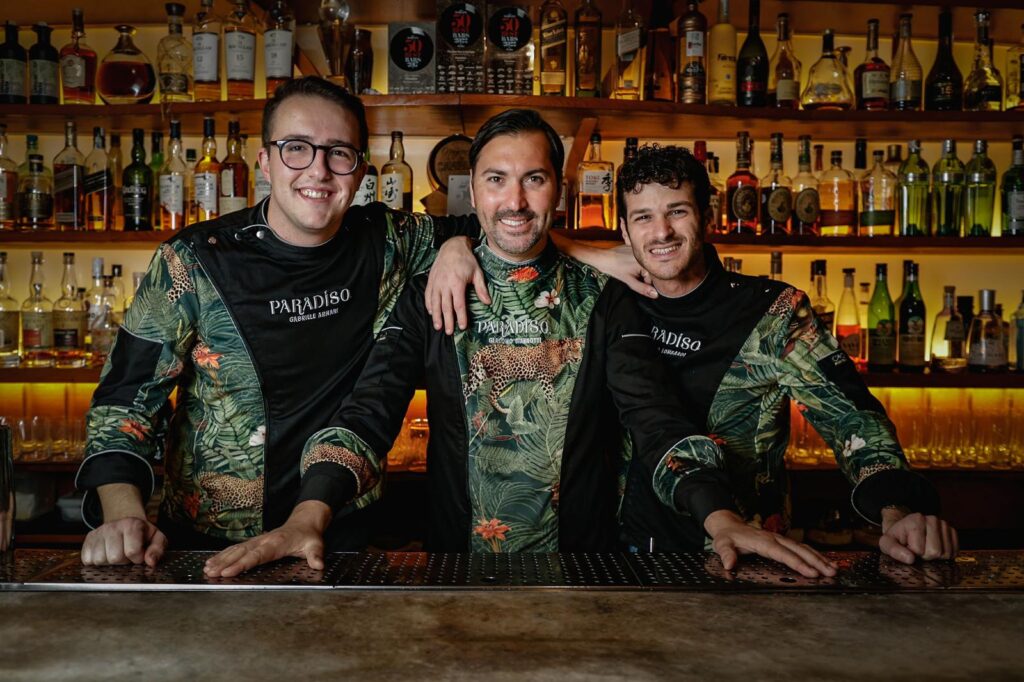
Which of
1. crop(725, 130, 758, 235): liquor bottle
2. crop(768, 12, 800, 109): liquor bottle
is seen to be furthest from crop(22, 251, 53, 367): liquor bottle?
crop(768, 12, 800, 109): liquor bottle

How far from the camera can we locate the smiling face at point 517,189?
181cm

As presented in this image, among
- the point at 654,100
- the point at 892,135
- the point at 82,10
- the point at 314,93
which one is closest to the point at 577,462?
the point at 314,93

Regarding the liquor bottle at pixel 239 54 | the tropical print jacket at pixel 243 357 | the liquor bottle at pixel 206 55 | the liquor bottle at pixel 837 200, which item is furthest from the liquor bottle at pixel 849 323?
the liquor bottle at pixel 206 55

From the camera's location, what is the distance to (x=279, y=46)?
9.04 ft

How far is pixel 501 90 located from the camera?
9.18 ft

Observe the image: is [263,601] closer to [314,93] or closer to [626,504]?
[626,504]

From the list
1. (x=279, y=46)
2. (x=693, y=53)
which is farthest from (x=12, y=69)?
(x=693, y=53)

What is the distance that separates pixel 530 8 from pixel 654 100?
1.76 ft

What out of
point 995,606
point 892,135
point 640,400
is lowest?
point 995,606

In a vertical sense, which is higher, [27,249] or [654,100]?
[654,100]

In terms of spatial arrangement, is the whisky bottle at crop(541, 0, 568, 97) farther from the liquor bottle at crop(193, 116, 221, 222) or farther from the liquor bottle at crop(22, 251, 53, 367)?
the liquor bottle at crop(22, 251, 53, 367)

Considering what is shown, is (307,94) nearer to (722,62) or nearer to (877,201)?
(722,62)

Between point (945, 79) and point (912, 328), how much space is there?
34.0 inches

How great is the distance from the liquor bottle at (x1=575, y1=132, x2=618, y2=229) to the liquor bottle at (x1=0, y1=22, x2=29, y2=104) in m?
1.84
